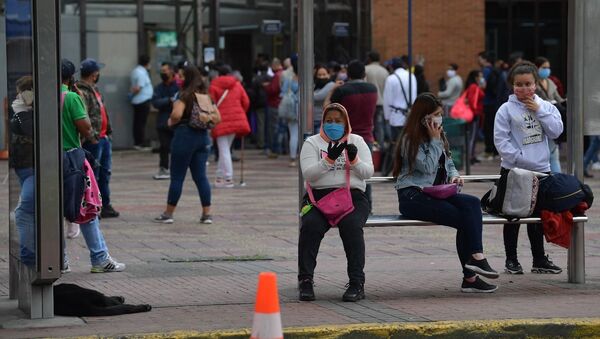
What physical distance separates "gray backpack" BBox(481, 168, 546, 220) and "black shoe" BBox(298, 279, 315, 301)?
66.2 inches

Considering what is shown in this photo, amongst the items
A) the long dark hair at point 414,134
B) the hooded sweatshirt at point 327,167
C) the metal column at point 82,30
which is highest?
the metal column at point 82,30

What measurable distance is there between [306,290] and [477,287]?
4.32ft

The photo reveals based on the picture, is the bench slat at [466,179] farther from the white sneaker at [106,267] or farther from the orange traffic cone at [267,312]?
the orange traffic cone at [267,312]

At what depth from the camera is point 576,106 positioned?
9859mm

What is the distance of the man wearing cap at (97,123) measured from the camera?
13.4 meters

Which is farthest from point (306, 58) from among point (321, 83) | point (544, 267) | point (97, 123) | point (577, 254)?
point (321, 83)

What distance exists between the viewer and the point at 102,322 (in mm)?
8273

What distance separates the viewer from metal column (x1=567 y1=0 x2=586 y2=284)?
9758mm

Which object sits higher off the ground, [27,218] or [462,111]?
[462,111]

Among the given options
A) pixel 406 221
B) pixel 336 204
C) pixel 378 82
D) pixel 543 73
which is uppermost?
pixel 543 73

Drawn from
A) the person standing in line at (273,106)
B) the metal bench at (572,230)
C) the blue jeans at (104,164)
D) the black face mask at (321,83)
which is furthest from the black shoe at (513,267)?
the person standing in line at (273,106)

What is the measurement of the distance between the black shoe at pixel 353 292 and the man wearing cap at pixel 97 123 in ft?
14.8

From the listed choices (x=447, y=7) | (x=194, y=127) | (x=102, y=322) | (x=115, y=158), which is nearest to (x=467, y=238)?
(x=102, y=322)

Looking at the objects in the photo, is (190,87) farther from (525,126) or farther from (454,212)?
(454,212)
